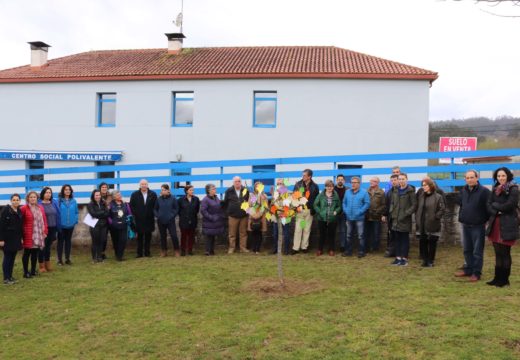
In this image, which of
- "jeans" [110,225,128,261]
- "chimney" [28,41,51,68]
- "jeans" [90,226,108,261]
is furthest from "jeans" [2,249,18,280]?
"chimney" [28,41,51,68]

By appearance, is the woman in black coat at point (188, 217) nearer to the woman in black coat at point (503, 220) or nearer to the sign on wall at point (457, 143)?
the woman in black coat at point (503, 220)

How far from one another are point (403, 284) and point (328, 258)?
2.48 m

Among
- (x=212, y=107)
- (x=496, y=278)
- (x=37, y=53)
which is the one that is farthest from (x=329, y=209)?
(x=37, y=53)

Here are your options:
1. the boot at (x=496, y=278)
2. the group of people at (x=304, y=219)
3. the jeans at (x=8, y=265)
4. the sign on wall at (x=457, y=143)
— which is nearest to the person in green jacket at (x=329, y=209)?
the group of people at (x=304, y=219)

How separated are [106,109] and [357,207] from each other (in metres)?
14.7

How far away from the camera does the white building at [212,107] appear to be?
697 inches

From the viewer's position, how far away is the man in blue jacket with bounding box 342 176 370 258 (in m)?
9.20

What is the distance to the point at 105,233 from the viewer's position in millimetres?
9914

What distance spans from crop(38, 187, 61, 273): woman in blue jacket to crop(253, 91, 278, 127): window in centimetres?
1073

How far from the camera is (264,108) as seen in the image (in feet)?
61.7

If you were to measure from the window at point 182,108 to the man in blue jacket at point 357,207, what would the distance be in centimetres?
1151

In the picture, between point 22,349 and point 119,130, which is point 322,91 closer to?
point 119,130

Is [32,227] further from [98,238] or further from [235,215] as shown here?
[235,215]

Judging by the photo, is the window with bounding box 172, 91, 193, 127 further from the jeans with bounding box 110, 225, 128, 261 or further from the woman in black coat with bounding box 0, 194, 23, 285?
the woman in black coat with bounding box 0, 194, 23, 285
